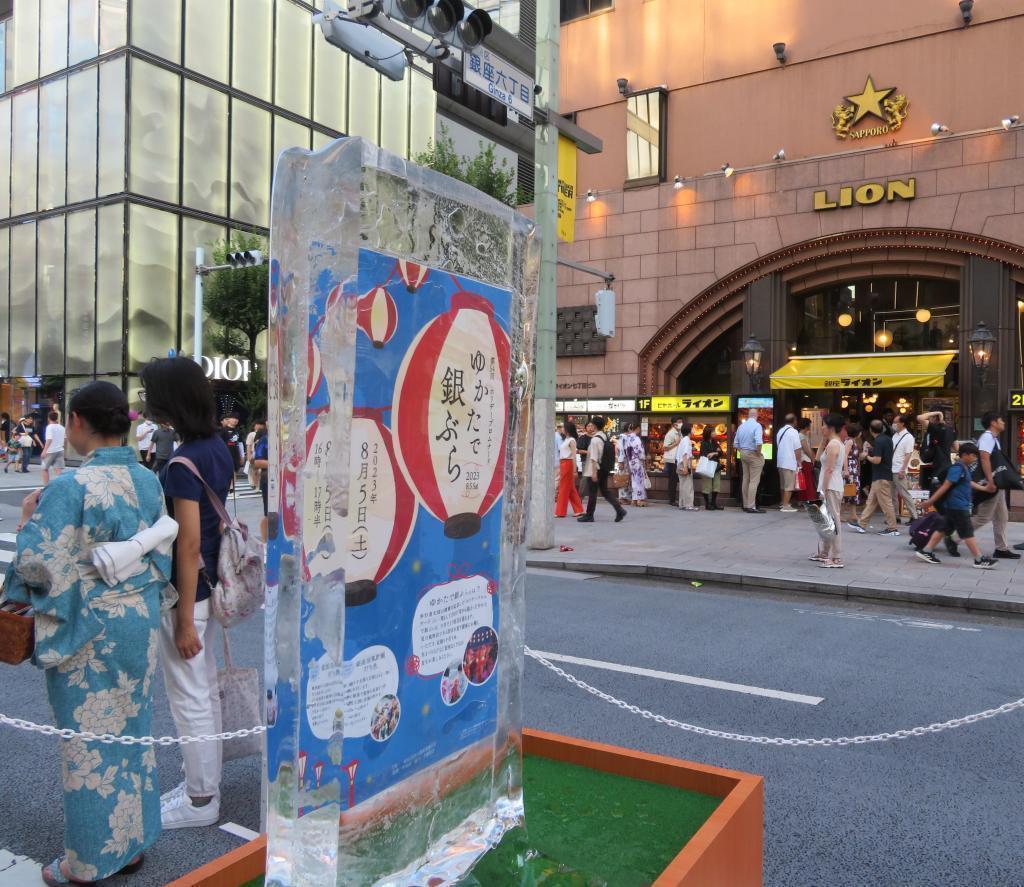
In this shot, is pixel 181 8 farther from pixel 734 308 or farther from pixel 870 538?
pixel 870 538

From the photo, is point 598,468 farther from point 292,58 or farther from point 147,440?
point 292,58

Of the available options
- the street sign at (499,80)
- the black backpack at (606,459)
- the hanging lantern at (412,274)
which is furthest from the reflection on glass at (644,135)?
the hanging lantern at (412,274)

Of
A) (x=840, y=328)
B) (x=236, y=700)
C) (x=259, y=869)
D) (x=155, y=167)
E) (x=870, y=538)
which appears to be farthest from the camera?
(x=155, y=167)

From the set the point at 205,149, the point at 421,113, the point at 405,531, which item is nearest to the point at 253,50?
the point at 205,149

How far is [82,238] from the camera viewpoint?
28.5 metres

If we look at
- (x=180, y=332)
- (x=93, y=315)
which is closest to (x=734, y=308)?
(x=180, y=332)

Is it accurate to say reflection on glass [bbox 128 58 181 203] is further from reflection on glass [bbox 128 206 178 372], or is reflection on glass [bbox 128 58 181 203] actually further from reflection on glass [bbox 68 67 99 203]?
reflection on glass [bbox 68 67 99 203]

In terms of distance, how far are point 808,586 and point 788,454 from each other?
22.8 ft

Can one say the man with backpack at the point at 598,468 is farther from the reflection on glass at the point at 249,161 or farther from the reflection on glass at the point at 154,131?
the reflection on glass at the point at 154,131

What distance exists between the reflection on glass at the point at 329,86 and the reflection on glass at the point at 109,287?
9.39 m

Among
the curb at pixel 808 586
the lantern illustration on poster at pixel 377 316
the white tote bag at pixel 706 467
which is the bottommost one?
the curb at pixel 808 586

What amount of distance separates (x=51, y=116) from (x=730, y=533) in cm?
2822

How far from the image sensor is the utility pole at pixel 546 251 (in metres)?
10.5

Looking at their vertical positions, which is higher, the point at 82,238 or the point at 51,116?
the point at 51,116
